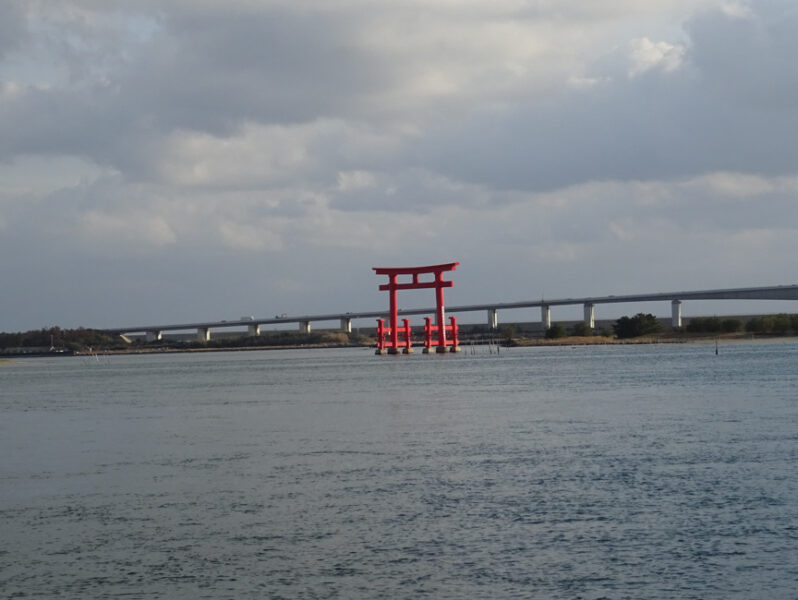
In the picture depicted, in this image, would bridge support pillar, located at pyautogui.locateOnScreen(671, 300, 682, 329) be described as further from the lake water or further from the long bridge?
the lake water

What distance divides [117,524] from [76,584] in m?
3.71

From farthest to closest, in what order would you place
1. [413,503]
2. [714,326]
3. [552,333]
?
[552,333] < [714,326] < [413,503]

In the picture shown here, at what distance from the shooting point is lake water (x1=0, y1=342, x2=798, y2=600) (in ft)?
45.2

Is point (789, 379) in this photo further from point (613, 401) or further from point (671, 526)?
point (671, 526)

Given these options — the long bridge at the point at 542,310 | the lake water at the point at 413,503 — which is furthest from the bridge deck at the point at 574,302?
the lake water at the point at 413,503

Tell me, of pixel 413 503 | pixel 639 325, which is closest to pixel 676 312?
pixel 639 325

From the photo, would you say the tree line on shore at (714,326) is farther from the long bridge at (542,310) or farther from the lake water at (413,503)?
the lake water at (413,503)

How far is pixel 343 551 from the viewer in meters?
15.3

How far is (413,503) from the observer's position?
61.2 feet

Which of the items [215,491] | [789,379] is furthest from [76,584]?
[789,379]

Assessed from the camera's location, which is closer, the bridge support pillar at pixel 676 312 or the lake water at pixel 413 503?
the lake water at pixel 413 503

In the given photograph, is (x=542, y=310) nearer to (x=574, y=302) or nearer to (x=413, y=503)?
(x=574, y=302)

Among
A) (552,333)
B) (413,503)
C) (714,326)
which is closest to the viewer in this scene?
(413,503)

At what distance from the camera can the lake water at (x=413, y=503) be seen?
45.2 feet
